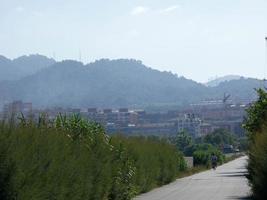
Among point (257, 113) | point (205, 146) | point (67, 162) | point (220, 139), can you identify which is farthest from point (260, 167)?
point (220, 139)

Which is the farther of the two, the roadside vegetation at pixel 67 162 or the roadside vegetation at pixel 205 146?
the roadside vegetation at pixel 205 146

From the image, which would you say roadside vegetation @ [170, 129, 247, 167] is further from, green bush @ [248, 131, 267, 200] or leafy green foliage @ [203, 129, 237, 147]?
green bush @ [248, 131, 267, 200]

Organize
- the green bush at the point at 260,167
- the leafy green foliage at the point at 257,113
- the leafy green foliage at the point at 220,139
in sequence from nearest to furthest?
the green bush at the point at 260,167 < the leafy green foliage at the point at 257,113 < the leafy green foliage at the point at 220,139

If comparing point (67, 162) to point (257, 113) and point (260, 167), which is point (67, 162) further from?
point (257, 113)

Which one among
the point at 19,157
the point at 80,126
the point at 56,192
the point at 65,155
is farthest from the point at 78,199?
the point at 80,126

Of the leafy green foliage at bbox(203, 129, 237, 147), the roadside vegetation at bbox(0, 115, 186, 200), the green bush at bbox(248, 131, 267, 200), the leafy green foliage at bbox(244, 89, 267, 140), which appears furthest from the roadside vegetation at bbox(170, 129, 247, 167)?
the green bush at bbox(248, 131, 267, 200)

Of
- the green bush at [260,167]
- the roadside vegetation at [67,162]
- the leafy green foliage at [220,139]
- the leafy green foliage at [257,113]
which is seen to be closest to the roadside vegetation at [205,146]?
the leafy green foliage at [220,139]

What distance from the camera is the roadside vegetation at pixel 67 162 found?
41.9 ft

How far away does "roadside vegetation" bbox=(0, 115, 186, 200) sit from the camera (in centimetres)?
1277

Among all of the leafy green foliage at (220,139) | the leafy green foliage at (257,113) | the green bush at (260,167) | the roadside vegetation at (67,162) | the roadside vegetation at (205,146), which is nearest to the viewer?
the roadside vegetation at (67,162)

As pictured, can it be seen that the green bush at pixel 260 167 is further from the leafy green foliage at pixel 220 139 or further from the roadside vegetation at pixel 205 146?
the leafy green foliage at pixel 220 139

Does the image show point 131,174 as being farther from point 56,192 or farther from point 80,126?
point 56,192

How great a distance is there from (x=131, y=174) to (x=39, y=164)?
1347 cm

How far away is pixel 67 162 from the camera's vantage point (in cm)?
1650
